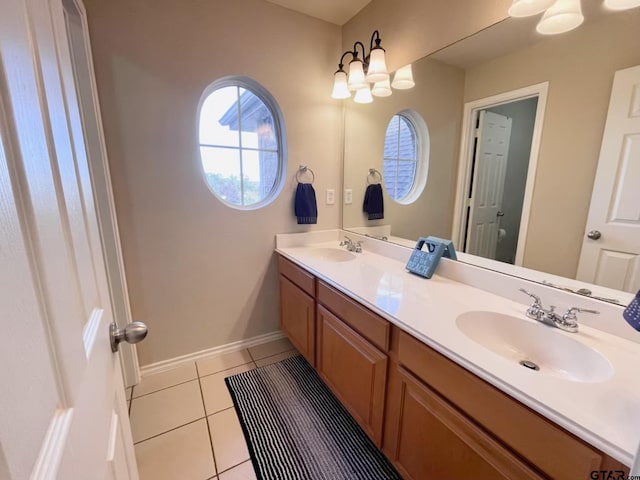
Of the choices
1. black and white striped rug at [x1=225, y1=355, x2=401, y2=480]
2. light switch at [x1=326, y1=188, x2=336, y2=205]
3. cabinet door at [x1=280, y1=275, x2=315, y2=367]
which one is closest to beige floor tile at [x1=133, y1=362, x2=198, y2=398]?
black and white striped rug at [x1=225, y1=355, x2=401, y2=480]

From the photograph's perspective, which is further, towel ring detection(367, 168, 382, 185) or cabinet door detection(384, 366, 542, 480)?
towel ring detection(367, 168, 382, 185)

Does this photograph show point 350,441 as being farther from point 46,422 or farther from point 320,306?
point 46,422

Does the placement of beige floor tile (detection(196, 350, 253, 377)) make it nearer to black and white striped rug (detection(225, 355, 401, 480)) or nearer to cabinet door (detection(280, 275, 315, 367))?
black and white striped rug (detection(225, 355, 401, 480))

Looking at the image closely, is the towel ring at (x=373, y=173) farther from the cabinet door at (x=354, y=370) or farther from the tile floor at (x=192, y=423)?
the tile floor at (x=192, y=423)

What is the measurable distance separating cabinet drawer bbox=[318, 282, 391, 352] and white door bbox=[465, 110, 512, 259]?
701 mm

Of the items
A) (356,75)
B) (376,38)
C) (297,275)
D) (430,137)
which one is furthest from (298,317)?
(376,38)

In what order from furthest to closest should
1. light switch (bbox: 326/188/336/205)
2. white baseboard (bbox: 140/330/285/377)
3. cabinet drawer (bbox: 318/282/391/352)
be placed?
light switch (bbox: 326/188/336/205) < white baseboard (bbox: 140/330/285/377) < cabinet drawer (bbox: 318/282/391/352)

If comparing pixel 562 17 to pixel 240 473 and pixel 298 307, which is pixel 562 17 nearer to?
pixel 298 307

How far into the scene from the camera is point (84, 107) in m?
1.48

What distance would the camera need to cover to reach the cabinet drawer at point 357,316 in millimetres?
1175

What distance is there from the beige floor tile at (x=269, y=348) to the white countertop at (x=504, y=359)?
3.08ft

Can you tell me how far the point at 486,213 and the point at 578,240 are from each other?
0.39m

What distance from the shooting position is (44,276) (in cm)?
36

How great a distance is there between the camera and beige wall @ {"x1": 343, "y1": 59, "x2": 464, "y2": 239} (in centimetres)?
157
